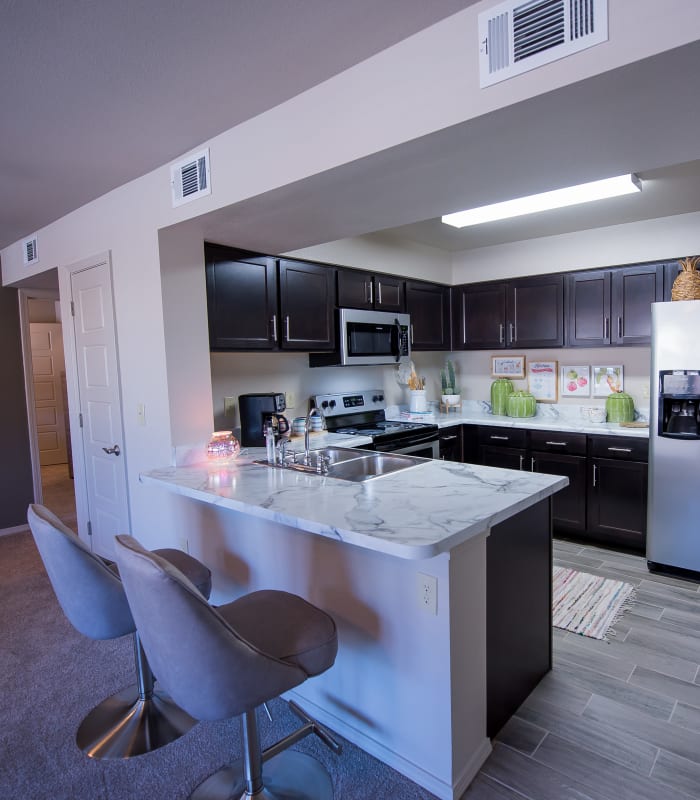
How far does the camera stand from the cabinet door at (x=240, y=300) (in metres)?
2.99

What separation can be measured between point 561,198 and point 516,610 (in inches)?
88.1

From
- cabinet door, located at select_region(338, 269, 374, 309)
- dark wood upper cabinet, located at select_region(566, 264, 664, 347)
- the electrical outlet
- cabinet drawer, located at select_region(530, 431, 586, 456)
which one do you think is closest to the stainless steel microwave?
cabinet door, located at select_region(338, 269, 374, 309)

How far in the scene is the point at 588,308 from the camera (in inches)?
163

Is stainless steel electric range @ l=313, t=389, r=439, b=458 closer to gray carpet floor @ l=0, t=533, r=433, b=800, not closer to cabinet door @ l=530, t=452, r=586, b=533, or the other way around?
cabinet door @ l=530, t=452, r=586, b=533

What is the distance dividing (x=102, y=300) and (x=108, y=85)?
1.55 meters

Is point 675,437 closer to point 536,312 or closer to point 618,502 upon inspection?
point 618,502

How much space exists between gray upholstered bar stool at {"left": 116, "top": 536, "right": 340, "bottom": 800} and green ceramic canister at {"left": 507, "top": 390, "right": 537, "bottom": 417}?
3304 mm

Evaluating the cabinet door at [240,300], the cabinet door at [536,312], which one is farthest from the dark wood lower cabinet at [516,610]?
the cabinet door at [536,312]

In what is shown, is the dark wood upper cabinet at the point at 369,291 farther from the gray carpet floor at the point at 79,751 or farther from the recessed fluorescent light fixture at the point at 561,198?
the gray carpet floor at the point at 79,751

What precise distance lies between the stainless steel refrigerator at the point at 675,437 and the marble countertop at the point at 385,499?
5.48ft

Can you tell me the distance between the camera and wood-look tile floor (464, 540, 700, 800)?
5.62 feet

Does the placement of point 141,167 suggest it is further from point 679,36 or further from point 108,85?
point 679,36

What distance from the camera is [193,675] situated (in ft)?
4.31

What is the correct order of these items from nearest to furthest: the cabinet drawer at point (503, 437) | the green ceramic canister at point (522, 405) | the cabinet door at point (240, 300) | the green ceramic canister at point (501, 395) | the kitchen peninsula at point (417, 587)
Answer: the kitchen peninsula at point (417, 587) → the cabinet door at point (240, 300) → the cabinet drawer at point (503, 437) → the green ceramic canister at point (522, 405) → the green ceramic canister at point (501, 395)
